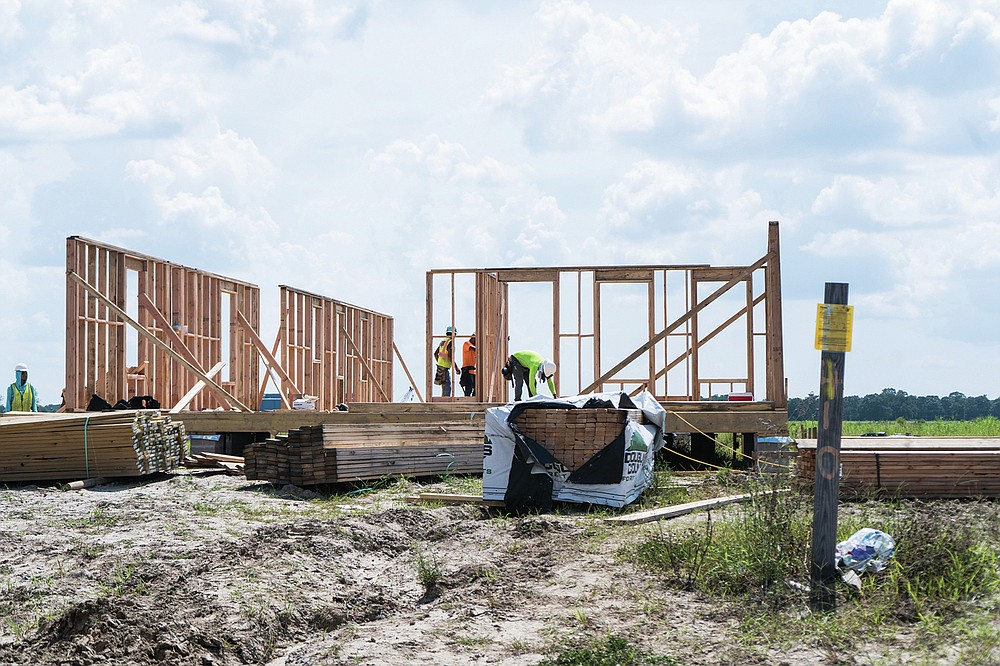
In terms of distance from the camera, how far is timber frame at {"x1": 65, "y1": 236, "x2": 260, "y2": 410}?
17.3 m

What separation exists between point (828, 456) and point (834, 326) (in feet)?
2.90

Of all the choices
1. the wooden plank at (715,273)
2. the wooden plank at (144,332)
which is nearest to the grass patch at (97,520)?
the wooden plank at (144,332)

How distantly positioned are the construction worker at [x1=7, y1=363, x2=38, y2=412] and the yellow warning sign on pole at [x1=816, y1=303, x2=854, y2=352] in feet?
53.2

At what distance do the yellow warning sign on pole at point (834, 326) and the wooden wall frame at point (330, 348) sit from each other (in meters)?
15.5

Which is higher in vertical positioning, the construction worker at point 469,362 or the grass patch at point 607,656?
the construction worker at point 469,362

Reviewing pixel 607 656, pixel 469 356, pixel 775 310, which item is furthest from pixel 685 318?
pixel 607 656

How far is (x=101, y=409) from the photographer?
55.3 ft

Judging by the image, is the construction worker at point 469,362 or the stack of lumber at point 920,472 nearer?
the stack of lumber at point 920,472

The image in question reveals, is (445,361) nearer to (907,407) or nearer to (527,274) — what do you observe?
(527,274)

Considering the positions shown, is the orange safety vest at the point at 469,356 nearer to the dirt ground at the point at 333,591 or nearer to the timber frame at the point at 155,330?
the timber frame at the point at 155,330

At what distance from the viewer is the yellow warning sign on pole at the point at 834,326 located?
22.2 feet

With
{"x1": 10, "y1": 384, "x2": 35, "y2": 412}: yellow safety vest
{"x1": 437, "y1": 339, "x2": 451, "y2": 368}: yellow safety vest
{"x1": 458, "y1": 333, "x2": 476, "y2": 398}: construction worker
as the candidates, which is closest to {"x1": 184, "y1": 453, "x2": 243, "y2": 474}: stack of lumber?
{"x1": 10, "y1": 384, "x2": 35, "y2": 412}: yellow safety vest

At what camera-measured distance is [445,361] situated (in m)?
22.3

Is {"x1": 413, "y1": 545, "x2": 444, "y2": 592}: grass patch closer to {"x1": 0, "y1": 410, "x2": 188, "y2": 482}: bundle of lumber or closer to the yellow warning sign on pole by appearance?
the yellow warning sign on pole
